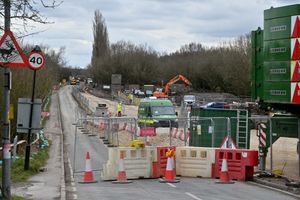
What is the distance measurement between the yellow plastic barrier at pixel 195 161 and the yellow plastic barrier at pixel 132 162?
3.57 ft

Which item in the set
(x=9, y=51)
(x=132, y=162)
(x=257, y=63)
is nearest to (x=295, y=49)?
(x=257, y=63)

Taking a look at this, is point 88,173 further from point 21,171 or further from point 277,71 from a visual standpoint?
point 277,71

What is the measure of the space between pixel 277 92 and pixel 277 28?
1.82 m

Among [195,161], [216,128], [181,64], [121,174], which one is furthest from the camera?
[181,64]

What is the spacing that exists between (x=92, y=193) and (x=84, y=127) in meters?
28.4

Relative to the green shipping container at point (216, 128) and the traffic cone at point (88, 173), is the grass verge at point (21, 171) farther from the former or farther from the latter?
the green shipping container at point (216, 128)

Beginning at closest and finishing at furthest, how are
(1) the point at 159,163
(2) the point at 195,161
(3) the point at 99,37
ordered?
(1) the point at 159,163 → (2) the point at 195,161 → (3) the point at 99,37

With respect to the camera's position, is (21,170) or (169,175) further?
(21,170)

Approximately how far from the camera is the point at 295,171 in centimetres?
1942

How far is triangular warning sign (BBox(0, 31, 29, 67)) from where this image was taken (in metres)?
9.92

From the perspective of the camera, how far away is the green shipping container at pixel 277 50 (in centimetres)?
1502

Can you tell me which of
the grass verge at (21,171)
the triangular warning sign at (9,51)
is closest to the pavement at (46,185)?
the grass verge at (21,171)

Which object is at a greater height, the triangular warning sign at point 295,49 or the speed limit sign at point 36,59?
the triangular warning sign at point 295,49

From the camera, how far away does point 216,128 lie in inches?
949
